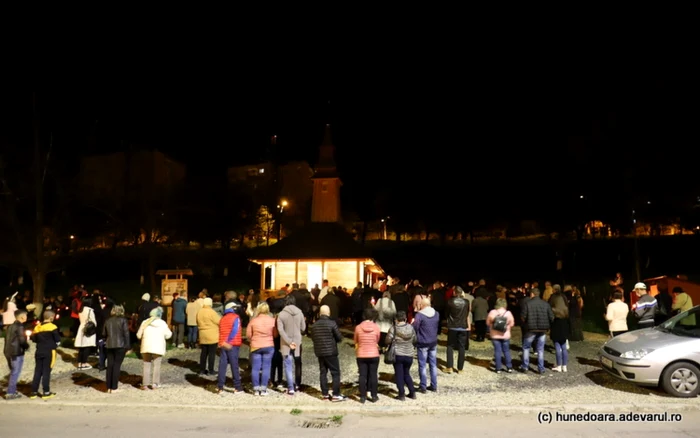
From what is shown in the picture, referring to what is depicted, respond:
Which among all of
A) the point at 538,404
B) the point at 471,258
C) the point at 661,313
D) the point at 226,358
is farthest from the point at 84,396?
the point at 471,258

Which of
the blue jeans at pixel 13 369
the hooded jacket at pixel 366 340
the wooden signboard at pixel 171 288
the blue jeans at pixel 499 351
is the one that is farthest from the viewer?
the wooden signboard at pixel 171 288

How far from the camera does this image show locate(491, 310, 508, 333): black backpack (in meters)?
10.6

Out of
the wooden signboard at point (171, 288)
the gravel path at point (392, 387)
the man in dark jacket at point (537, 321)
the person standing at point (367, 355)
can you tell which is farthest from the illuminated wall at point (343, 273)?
the person standing at point (367, 355)

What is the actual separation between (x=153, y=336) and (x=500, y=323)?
662 centimetres

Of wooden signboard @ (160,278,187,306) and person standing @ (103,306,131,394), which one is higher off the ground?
wooden signboard @ (160,278,187,306)

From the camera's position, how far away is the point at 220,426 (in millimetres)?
7371

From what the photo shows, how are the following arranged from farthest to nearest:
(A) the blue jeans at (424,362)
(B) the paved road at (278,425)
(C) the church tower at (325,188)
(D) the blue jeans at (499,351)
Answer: (C) the church tower at (325,188), (D) the blue jeans at (499,351), (A) the blue jeans at (424,362), (B) the paved road at (278,425)

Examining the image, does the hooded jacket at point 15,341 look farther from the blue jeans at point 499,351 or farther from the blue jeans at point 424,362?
the blue jeans at point 499,351

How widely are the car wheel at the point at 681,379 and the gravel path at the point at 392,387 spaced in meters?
0.20

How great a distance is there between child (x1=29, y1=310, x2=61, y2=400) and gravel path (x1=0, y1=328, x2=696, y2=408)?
428 millimetres

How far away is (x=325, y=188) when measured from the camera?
31.8 meters

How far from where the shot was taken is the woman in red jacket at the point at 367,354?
844cm

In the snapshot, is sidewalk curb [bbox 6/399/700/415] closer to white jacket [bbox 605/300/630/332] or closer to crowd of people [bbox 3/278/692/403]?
crowd of people [bbox 3/278/692/403]

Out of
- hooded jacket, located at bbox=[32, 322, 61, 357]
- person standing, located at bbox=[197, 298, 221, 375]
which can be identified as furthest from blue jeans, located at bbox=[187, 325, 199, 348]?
hooded jacket, located at bbox=[32, 322, 61, 357]
